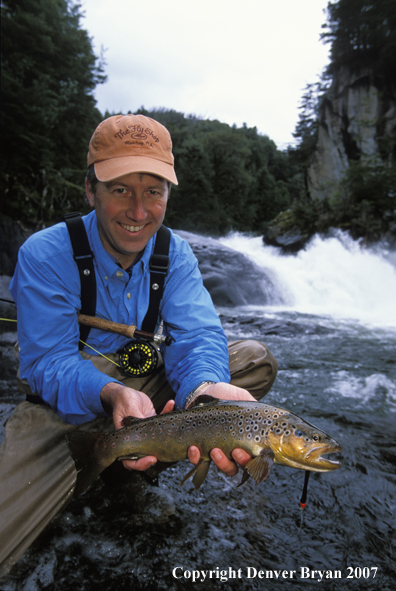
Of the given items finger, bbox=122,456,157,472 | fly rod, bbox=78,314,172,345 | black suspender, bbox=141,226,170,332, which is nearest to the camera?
finger, bbox=122,456,157,472

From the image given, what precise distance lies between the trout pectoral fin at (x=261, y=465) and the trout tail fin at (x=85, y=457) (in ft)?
2.64

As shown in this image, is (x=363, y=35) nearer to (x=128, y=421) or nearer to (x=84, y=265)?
(x=84, y=265)

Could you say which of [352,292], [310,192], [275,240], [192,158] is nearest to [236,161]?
[192,158]

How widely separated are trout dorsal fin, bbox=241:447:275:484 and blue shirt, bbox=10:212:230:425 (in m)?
0.70

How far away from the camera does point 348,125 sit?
3478 centimetres

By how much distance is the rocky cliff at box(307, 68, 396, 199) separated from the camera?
31.7 metres

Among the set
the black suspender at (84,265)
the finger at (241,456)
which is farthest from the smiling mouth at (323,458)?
the black suspender at (84,265)

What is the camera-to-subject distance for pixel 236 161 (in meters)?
50.8

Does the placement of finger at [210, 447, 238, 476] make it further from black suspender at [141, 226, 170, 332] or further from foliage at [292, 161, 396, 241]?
foliage at [292, 161, 396, 241]

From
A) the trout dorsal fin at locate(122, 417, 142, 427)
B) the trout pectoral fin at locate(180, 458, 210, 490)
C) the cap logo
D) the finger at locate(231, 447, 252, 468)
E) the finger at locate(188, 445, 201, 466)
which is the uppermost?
the cap logo

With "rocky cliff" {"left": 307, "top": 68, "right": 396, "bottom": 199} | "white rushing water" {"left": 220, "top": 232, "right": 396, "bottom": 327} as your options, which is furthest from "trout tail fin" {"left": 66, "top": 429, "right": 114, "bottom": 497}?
"rocky cliff" {"left": 307, "top": 68, "right": 396, "bottom": 199}

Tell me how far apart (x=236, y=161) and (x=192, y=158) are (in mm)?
7222

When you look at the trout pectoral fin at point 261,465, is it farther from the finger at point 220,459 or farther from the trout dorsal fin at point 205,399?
the trout dorsal fin at point 205,399

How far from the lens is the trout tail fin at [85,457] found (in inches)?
87.5
